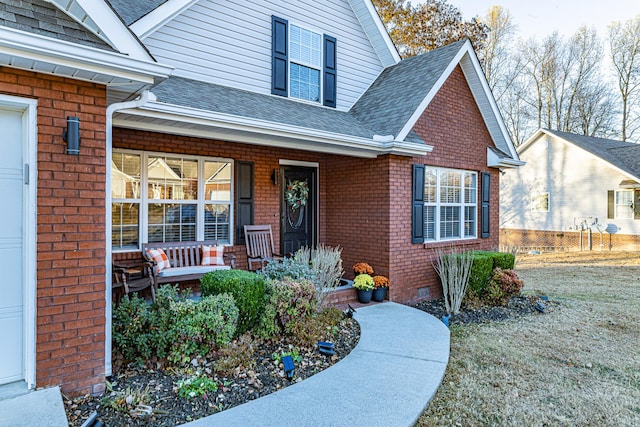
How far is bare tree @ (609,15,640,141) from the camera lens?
24219mm

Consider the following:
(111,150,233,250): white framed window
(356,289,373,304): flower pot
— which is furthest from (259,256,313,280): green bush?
(111,150,233,250): white framed window

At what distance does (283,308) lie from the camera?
4.88 m

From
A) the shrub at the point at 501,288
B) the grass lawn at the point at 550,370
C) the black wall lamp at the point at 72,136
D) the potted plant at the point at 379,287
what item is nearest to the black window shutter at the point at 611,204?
the grass lawn at the point at 550,370

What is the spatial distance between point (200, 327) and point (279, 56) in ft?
19.0

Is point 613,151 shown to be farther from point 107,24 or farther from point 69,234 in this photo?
point 69,234

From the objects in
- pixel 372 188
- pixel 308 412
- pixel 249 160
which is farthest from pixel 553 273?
pixel 308 412

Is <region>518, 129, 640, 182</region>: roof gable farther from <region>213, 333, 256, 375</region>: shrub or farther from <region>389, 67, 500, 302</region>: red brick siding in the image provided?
<region>213, 333, 256, 375</region>: shrub

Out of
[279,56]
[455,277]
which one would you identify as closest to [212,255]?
[279,56]

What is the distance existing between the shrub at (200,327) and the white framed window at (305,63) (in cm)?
528

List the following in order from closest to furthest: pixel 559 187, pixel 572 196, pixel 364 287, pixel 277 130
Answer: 1. pixel 277 130
2. pixel 364 287
3. pixel 572 196
4. pixel 559 187

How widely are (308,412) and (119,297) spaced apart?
3.39m

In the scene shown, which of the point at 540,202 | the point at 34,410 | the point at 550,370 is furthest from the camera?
the point at 540,202

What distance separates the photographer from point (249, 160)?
760cm

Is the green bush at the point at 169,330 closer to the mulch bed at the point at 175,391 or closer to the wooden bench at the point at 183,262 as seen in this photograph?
the mulch bed at the point at 175,391
